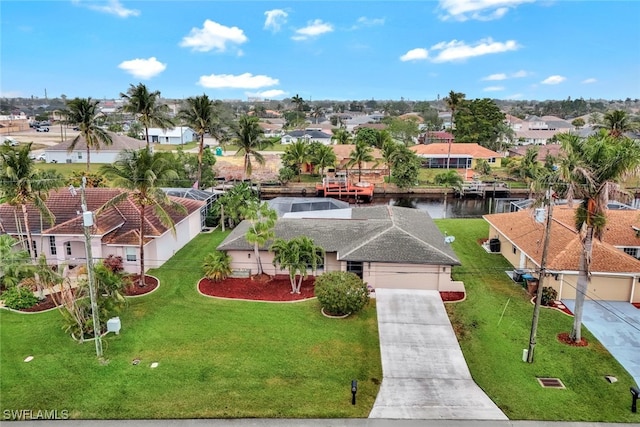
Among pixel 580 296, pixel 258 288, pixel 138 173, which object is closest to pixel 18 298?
pixel 138 173

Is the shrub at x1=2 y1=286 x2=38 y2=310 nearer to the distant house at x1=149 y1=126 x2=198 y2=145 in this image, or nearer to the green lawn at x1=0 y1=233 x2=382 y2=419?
the green lawn at x1=0 y1=233 x2=382 y2=419

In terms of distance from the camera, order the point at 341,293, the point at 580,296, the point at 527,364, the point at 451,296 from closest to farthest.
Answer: the point at 527,364 < the point at 580,296 < the point at 341,293 < the point at 451,296

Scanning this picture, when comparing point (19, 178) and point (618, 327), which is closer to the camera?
point (618, 327)

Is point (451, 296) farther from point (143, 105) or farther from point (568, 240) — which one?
point (143, 105)

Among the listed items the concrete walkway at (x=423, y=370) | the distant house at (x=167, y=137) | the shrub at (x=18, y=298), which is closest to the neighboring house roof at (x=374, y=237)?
the concrete walkway at (x=423, y=370)

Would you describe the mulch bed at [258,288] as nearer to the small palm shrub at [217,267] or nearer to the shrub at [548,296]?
the small palm shrub at [217,267]
